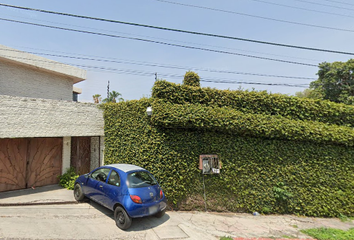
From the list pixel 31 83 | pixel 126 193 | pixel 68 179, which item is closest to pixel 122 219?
pixel 126 193

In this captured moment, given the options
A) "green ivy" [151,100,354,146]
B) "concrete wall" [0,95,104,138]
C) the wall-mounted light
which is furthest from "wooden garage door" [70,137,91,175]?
"green ivy" [151,100,354,146]

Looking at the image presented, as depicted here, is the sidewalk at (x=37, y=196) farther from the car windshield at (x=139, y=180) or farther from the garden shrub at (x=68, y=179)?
the car windshield at (x=139, y=180)

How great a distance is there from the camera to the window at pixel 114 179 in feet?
16.1

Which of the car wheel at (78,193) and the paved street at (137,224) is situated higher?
the car wheel at (78,193)

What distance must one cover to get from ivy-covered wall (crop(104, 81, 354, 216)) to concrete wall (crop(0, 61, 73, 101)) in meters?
6.11

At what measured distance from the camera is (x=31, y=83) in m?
9.70

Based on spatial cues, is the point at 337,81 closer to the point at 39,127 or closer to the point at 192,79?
the point at 192,79

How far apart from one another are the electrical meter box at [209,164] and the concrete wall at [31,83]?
9.83 metres

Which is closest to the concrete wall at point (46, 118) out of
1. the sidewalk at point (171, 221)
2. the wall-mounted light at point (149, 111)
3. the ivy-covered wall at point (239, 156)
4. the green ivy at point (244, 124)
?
the ivy-covered wall at point (239, 156)

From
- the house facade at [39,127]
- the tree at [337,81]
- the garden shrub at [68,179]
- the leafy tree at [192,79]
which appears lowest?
the garden shrub at [68,179]

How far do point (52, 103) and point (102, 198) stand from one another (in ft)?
15.9

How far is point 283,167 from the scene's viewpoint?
7.00m

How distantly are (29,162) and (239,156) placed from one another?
29.2 ft

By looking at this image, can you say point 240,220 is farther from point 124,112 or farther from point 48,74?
point 48,74
